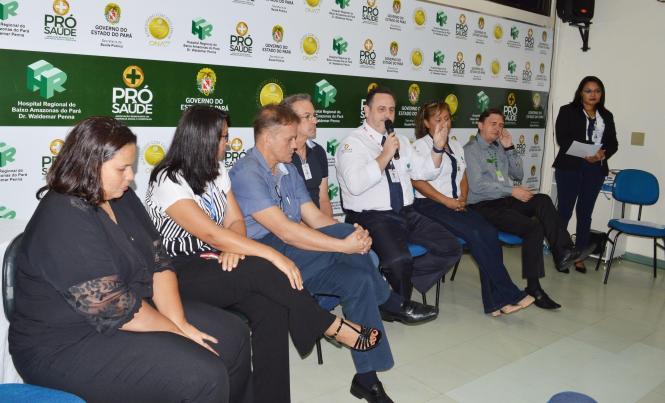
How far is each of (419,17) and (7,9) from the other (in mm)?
2783

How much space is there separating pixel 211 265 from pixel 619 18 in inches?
182

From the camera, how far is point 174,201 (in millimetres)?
2273

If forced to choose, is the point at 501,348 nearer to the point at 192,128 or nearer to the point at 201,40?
the point at 192,128

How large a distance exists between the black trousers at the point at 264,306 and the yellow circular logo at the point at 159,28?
1.34 m

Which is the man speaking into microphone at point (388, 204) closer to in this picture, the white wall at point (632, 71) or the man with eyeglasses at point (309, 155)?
the man with eyeglasses at point (309, 155)

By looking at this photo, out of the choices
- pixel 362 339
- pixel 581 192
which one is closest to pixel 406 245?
pixel 362 339

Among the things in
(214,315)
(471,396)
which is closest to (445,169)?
(471,396)

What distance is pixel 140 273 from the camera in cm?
182

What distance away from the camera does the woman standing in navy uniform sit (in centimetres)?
472

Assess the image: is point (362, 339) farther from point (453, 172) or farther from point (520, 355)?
point (453, 172)

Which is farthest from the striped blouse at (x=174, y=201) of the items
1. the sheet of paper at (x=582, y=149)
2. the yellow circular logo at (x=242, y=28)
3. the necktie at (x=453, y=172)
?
the sheet of paper at (x=582, y=149)

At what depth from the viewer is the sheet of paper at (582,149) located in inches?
181

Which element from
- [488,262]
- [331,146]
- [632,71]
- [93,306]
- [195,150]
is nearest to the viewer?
[93,306]

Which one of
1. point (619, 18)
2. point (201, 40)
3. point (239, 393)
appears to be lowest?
point (239, 393)
